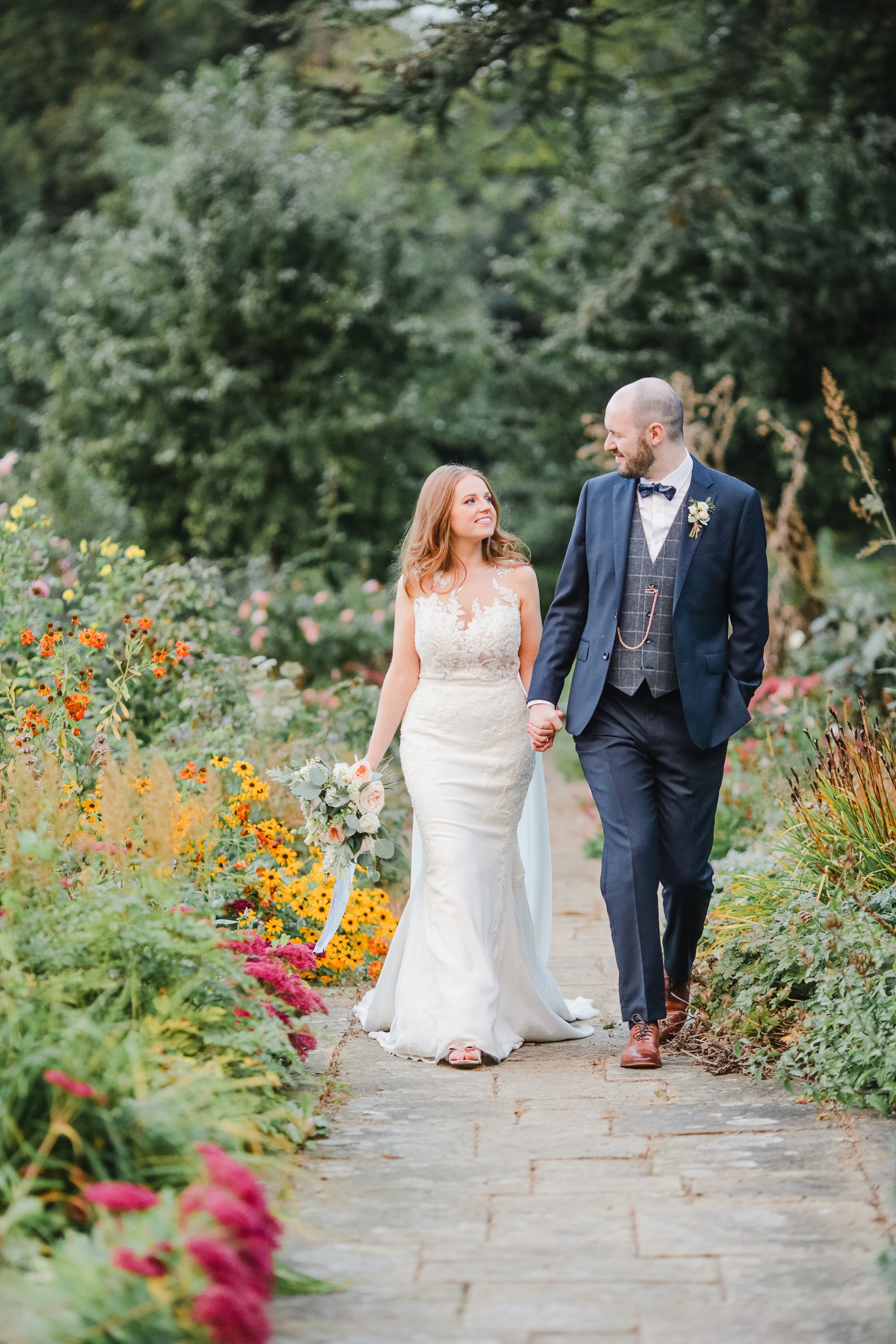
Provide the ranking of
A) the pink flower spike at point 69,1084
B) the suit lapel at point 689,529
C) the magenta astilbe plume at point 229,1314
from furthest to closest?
the suit lapel at point 689,529
the pink flower spike at point 69,1084
the magenta astilbe plume at point 229,1314

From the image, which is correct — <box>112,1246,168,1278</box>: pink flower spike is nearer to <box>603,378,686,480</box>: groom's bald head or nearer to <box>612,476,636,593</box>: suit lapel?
<box>612,476,636,593</box>: suit lapel

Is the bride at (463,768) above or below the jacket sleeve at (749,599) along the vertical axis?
below

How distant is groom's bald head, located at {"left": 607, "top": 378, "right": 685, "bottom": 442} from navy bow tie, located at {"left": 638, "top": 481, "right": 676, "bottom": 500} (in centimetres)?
16

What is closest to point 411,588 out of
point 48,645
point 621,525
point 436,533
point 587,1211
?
point 436,533

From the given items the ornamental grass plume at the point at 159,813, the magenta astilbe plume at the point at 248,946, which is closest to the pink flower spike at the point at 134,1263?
the ornamental grass plume at the point at 159,813

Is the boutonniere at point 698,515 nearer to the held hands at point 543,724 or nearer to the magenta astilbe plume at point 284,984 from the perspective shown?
the held hands at point 543,724

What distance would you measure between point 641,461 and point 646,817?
3.72 feet

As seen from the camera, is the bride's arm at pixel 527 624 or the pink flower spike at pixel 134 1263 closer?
the pink flower spike at pixel 134 1263

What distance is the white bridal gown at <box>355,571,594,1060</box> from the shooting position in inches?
185

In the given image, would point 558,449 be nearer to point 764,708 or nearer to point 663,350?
point 663,350

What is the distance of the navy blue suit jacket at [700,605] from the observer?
4469mm

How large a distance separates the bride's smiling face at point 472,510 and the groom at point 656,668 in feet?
1.36

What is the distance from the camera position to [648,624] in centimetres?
450

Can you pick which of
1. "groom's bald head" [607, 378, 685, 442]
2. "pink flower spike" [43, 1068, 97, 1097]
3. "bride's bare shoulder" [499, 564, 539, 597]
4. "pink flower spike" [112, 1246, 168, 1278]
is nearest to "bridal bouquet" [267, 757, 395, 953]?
"bride's bare shoulder" [499, 564, 539, 597]
